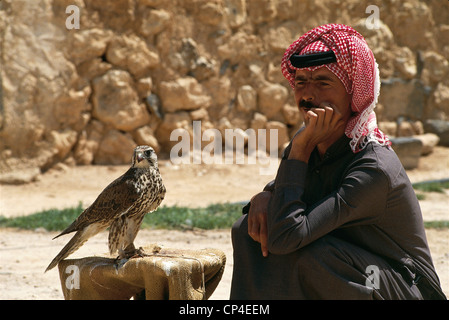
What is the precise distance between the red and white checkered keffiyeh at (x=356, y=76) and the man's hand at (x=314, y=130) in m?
0.09

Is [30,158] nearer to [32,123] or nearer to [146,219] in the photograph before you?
[32,123]

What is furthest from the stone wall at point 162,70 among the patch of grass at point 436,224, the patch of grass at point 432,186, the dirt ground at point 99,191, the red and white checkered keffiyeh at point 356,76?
the red and white checkered keffiyeh at point 356,76

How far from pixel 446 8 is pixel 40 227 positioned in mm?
10245

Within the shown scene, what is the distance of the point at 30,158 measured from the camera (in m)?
9.39

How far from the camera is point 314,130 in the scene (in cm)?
253

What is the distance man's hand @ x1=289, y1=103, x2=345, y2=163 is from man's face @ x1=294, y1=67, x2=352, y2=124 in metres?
0.04

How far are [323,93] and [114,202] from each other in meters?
1.27

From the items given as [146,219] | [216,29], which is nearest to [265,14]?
[216,29]

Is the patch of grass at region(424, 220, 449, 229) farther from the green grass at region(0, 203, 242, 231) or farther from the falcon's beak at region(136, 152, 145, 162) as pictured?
the falcon's beak at region(136, 152, 145, 162)

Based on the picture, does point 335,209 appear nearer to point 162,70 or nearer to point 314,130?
point 314,130

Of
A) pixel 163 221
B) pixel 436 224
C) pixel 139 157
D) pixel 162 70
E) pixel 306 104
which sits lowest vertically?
pixel 436 224

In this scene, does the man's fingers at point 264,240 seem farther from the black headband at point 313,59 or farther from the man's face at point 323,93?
the black headband at point 313,59

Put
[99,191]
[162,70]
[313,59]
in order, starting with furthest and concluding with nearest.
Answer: [162,70] < [99,191] < [313,59]

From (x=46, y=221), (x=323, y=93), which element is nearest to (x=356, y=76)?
(x=323, y=93)
